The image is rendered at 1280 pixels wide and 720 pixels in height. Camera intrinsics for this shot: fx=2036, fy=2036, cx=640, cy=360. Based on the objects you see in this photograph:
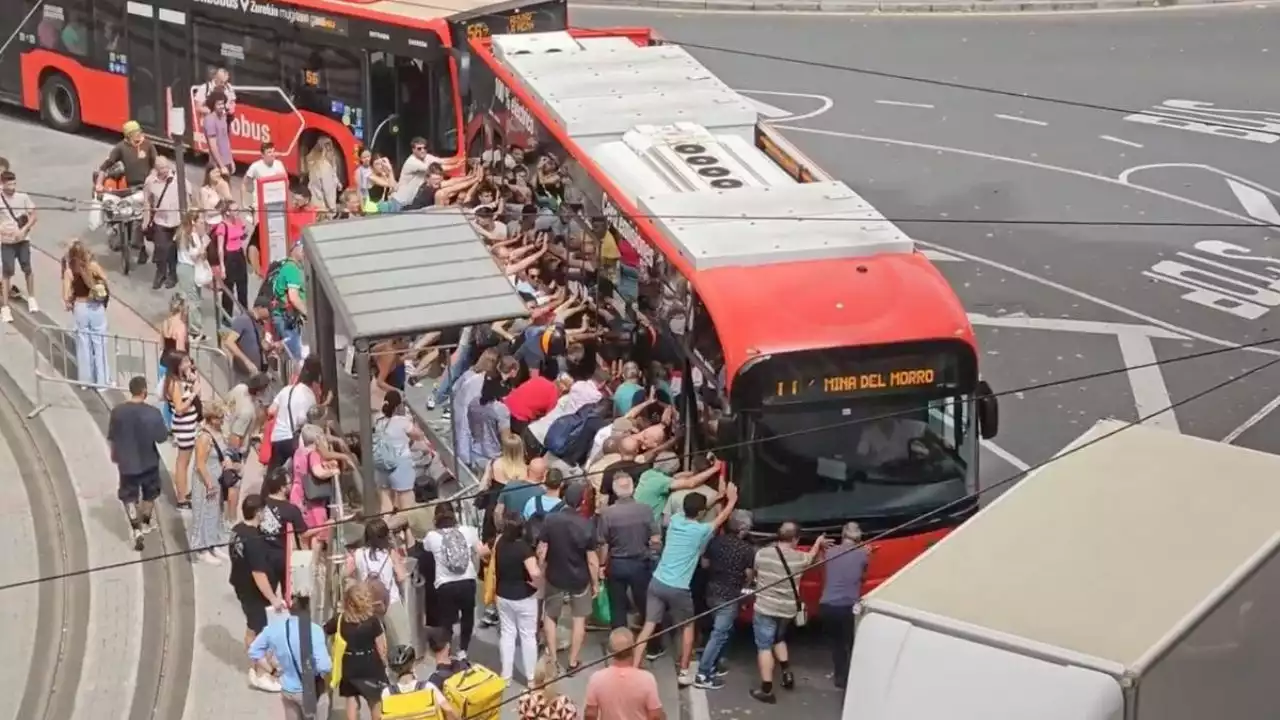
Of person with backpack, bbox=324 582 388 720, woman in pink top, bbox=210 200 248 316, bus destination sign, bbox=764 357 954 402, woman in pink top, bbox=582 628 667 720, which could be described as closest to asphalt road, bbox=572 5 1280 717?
woman in pink top, bbox=582 628 667 720

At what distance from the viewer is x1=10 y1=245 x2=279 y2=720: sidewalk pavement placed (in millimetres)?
14094

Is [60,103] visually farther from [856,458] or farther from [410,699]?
[410,699]

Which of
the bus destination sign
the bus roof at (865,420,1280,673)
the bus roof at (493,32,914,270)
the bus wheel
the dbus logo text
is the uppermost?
the bus roof at (865,420,1280,673)

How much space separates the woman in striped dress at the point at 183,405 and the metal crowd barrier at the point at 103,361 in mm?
1850

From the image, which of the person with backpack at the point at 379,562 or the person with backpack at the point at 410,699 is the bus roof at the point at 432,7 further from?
the person with backpack at the point at 410,699

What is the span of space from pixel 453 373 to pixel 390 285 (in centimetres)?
287

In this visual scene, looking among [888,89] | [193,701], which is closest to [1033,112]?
[888,89]

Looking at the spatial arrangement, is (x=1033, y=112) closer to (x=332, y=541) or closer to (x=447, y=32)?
(x=447, y=32)

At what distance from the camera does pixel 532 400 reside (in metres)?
16.4

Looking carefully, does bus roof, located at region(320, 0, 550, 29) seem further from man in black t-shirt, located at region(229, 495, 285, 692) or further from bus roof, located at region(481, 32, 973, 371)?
man in black t-shirt, located at region(229, 495, 285, 692)

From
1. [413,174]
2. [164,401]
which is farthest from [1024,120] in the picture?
[164,401]

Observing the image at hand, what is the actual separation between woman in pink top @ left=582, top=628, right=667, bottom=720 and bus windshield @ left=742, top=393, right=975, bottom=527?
235cm

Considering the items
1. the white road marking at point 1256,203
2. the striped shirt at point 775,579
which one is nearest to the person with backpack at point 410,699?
the striped shirt at point 775,579

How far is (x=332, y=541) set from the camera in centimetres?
1484
